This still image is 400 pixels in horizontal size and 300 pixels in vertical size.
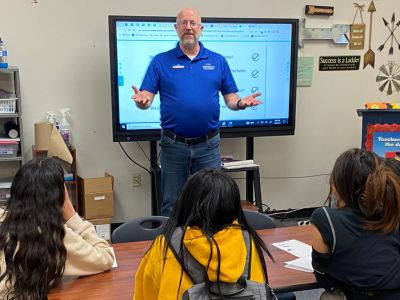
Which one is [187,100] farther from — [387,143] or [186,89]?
[387,143]

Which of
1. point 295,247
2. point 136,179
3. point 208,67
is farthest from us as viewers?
point 136,179

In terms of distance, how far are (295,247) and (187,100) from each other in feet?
4.22

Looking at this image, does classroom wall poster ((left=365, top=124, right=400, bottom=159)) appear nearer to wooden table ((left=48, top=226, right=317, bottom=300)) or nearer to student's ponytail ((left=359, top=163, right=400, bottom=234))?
wooden table ((left=48, top=226, right=317, bottom=300))

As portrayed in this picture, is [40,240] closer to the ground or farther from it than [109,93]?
closer to the ground

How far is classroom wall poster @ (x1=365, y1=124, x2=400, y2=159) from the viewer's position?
3672 mm

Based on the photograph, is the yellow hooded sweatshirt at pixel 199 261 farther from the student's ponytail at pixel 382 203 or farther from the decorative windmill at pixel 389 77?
the decorative windmill at pixel 389 77

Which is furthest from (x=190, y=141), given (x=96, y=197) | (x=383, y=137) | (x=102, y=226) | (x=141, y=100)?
(x=383, y=137)

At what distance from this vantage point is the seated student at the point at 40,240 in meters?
1.49

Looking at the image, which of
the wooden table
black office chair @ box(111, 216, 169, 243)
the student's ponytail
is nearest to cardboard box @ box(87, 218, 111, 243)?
black office chair @ box(111, 216, 169, 243)

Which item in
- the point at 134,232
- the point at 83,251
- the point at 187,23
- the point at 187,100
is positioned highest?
the point at 187,23

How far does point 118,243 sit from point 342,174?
105 cm

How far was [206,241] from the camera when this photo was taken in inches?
50.1

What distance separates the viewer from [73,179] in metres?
3.58

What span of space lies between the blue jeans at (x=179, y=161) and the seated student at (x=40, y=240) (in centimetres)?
131
